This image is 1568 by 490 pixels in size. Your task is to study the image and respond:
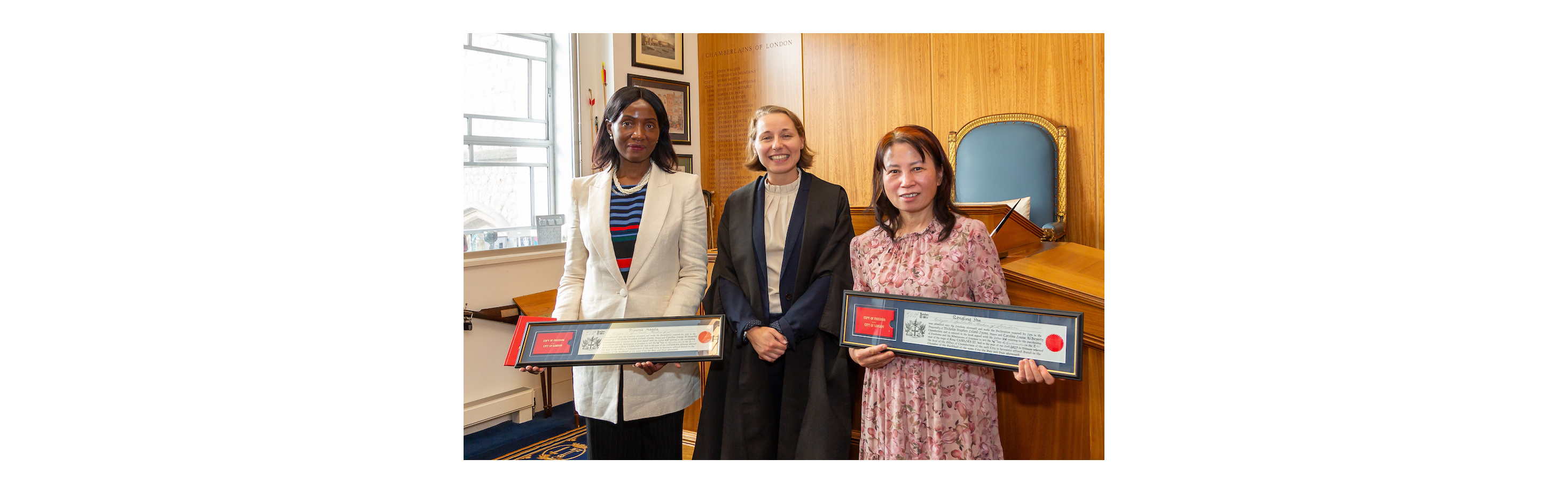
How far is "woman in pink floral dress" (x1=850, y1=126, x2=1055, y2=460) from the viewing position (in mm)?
1727

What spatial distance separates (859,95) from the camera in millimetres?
4828

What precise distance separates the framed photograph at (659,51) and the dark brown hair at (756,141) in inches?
108

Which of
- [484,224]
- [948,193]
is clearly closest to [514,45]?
[484,224]

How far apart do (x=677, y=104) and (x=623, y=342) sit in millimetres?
3292

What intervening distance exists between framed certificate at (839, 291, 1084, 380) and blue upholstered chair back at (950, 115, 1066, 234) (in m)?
2.39

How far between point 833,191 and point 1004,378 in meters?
0.71

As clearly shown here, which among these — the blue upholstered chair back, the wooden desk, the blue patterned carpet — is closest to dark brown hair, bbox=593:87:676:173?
the wooden desk

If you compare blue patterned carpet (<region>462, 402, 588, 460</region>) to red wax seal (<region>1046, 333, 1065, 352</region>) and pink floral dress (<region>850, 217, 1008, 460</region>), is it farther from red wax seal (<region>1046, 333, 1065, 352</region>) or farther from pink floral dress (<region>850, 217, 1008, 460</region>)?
red wax seal (<region>1046, 333, 1065, 352</region>)

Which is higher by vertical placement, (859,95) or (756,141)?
(859,95)

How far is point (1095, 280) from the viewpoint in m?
1.88

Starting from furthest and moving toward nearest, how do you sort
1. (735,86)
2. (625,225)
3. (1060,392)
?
(735,86)
(625,225)
(1060,392)

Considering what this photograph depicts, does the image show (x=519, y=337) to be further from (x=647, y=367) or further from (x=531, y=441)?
(x=531, y=441)

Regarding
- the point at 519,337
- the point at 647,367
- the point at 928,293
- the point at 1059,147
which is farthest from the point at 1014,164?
the point at 519,337

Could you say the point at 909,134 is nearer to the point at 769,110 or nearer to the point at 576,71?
the point at 769,110
